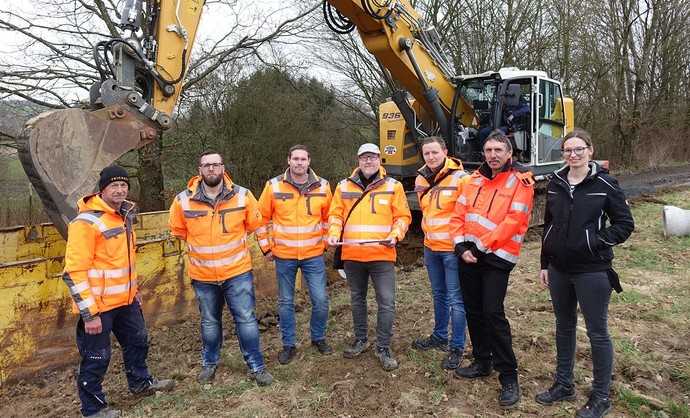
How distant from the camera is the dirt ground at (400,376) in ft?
11.3

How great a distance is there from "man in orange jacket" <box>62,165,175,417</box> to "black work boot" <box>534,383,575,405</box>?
2983 mm

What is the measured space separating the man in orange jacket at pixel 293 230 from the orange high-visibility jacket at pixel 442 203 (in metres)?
0.88

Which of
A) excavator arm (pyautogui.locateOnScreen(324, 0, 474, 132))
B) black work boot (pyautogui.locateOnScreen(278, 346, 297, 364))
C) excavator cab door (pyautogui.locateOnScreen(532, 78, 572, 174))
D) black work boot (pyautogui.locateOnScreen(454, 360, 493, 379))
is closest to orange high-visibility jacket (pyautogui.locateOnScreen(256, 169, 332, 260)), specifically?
black work boot (pyautogui.locateOnScreen(278, 346, 297, 364))

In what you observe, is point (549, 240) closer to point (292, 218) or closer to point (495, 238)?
point (495, 238)

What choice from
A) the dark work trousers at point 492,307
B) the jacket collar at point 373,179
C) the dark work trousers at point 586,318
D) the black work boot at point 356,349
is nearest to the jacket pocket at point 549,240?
the dark work trousers at point 586,318

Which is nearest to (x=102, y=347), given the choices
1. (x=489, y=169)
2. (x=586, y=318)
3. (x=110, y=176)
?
(x=110, y=176)

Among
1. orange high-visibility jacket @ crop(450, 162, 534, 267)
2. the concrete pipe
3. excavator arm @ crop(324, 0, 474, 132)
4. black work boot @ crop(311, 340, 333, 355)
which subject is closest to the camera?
orange high-visibility jacket @ crop(450, 162, 534, 267)

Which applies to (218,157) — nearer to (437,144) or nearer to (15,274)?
(437,144)

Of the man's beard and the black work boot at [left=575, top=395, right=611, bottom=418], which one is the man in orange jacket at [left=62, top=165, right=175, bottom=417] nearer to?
the man's beard

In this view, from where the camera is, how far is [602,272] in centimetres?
299

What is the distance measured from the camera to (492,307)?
3.34 meters

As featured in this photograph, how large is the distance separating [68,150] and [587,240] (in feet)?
12.2

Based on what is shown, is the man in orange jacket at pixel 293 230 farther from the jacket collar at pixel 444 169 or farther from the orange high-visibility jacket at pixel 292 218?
the jacket collar at pixel 444 169

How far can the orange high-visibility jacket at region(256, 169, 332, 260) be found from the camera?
4.06 meters
